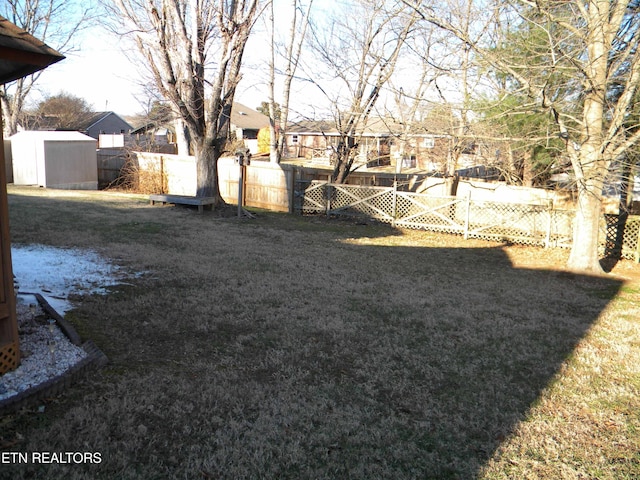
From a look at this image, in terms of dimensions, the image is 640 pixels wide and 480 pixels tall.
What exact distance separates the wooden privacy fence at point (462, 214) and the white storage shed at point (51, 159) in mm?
8985

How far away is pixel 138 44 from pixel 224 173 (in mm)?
6135

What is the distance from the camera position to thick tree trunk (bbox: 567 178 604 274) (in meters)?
10.0

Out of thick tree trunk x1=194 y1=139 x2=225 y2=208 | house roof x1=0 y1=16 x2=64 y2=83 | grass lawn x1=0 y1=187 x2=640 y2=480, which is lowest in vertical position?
grass lawn x1=0 y1=187 x2=640 y2=480

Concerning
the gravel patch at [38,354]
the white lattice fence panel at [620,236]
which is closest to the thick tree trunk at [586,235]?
the white lattice fence panel at [620,236]

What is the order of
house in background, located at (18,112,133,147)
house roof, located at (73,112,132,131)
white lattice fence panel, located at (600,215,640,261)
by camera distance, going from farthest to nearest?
house roof, located at (73,112,132,131) < house in background, located at (18,112,133,147) < white lattice fence panel, located at (600,215,640,261)

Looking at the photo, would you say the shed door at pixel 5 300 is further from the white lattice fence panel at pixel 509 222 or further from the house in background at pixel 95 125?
the house in background at pixel 95 125

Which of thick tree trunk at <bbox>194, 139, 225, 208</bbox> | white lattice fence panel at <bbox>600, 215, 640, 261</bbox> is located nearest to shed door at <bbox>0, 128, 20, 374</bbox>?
thick tree trunk at <bbox>194, 139, 225, 208</bbox>

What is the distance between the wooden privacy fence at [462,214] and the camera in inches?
470

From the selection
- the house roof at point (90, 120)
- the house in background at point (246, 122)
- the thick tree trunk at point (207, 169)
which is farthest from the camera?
the house in background at point (246, 122)

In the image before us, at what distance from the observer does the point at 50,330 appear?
4.82 meters

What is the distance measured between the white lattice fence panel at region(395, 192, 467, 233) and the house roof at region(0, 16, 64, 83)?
38.1 feet

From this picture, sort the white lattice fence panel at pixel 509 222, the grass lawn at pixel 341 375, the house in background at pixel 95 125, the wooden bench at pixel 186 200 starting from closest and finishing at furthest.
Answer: the grass lawn at pixel 341 375
the white lattice fence panel at pixel 509 222
the wooden bench at pixel 186 200
the house in background at pixel 95 125

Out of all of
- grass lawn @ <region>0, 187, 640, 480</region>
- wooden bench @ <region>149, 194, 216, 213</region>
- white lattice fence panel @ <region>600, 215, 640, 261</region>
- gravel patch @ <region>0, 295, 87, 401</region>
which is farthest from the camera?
wooden bench @ <region>149, 194, 216, 213</region>

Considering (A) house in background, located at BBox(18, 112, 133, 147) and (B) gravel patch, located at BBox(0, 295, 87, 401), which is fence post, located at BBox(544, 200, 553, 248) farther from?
(A) house in background, located at BBox(18, 112, 133, 147)
